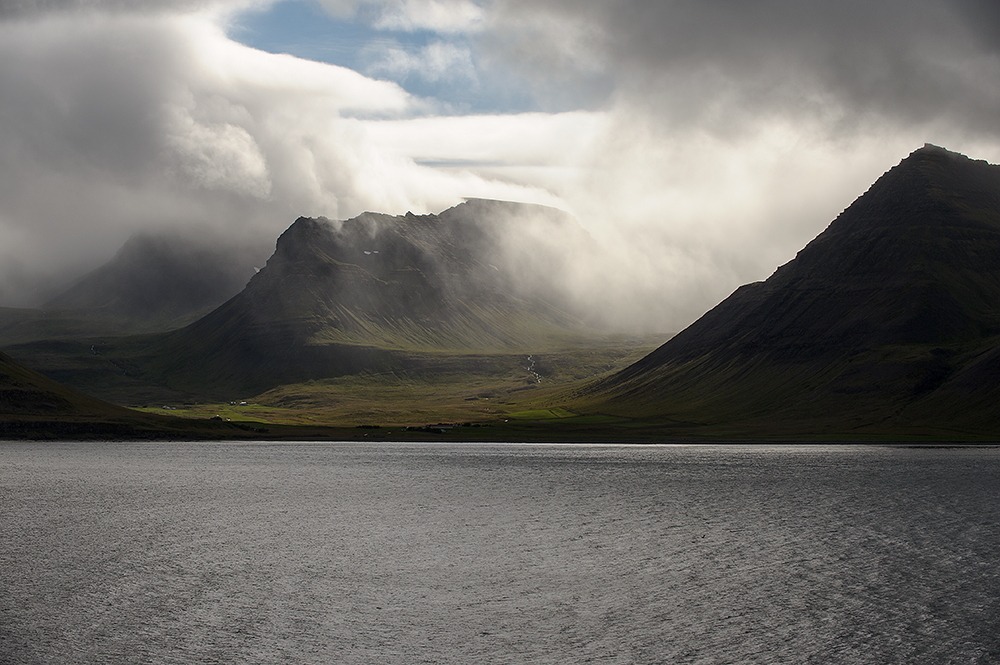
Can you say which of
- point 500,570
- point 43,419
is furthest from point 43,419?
point 500,570

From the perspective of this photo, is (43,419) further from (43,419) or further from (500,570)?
(500,570)

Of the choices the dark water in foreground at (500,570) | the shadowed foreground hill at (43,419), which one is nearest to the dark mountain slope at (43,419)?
the shadowed foreground hill at (43,419)

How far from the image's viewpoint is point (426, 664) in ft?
A: 118

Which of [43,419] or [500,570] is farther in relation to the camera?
[43,419]

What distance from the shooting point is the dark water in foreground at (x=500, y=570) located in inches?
1534

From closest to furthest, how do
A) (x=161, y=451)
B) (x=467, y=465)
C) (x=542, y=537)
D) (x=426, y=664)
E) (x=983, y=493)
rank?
(x=426, y=664) → (x=542, y=537) → (x=983, y=493) → (x=467, y=465) → (x=161, y=451)

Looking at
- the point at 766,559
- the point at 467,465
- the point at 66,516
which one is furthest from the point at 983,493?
the point at 66,516

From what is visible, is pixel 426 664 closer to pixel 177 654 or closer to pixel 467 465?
pixel 177 654

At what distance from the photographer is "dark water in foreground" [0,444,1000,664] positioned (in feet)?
128

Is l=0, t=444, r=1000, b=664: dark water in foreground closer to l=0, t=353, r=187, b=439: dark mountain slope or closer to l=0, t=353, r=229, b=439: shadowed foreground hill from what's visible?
l=0, t=353, r=229, b=439: shadowed foreground hill

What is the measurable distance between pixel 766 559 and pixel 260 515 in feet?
160

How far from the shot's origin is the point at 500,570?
55.1 meters

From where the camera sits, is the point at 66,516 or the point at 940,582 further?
the point at 66,516

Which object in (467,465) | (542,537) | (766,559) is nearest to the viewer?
(766,559)
